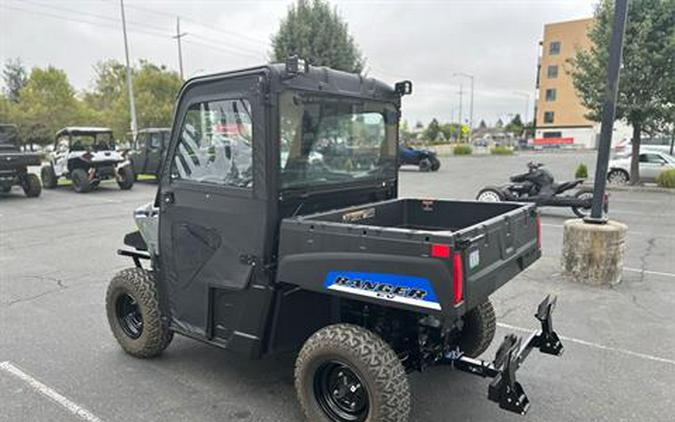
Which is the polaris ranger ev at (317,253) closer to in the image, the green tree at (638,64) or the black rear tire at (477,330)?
the black rear tire at (477,330)

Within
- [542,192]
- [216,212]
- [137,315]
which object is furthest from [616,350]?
[542,192]

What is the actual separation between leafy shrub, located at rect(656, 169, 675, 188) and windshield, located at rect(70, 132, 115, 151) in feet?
61.2

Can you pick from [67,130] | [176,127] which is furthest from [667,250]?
[67,130]

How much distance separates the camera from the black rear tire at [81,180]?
15.9m

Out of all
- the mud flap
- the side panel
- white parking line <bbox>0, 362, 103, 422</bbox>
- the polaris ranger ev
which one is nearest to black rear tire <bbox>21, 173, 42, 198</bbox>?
white parking line <bbox>0, 362, 103, 422</bbox>

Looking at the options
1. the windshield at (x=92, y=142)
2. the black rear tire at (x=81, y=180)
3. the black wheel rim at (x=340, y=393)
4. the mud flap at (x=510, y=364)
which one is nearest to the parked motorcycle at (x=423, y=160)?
the windshield at (x=92, y=142)

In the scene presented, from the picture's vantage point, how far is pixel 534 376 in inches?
147

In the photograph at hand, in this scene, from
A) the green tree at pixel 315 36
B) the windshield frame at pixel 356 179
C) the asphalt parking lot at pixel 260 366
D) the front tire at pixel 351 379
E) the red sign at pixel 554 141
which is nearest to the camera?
the front tire at pixel 351 379

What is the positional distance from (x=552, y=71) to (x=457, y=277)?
71.5m

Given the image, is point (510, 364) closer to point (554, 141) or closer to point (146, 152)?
point (146, 152)

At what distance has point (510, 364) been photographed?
2688 mm

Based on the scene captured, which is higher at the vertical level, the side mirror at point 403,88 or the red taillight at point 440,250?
the side mirror at point 403,88

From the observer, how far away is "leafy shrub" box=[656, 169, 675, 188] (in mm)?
15750

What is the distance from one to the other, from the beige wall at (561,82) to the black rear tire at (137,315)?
67.5 m
